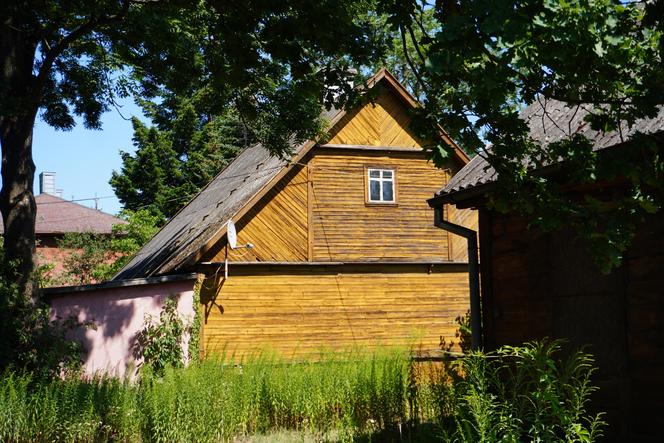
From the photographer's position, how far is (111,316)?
17172mm

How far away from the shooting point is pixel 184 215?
1037 inches

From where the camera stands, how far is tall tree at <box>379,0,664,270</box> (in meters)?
5.23

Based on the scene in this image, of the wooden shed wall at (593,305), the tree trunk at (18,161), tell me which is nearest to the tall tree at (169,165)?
the tree trunk at (18,161)

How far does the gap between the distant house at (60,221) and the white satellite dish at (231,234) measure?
2162 cm

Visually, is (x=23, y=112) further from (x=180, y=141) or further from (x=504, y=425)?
(x=180, y=141)

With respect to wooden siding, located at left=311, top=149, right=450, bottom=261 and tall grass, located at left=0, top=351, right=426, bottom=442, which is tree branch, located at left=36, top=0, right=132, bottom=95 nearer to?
tall grass, located at left=0, top=351, right=426, bottom=442

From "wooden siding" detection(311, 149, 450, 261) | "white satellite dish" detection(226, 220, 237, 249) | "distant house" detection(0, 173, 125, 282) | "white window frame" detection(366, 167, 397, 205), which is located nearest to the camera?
"white satellite dish" detection(226, 220, 237, 249)

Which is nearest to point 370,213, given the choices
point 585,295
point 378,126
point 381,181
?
point 381,181

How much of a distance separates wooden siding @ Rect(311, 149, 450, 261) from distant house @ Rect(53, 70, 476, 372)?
0.09 feet

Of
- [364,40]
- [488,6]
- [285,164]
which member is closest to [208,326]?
[285,164]

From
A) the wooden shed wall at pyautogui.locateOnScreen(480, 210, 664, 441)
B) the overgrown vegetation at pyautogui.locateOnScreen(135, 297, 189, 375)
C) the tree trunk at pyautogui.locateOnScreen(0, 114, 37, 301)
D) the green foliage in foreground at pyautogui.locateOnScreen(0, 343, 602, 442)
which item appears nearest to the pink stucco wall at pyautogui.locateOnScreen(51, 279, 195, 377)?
the overgrown vegetation at pyautogui.locateOnScreen(135, 297, 189, 375)

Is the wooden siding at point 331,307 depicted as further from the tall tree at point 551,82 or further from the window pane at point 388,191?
the tall tree at point 551,82

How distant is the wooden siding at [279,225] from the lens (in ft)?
62.2

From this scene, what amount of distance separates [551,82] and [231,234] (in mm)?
11864
